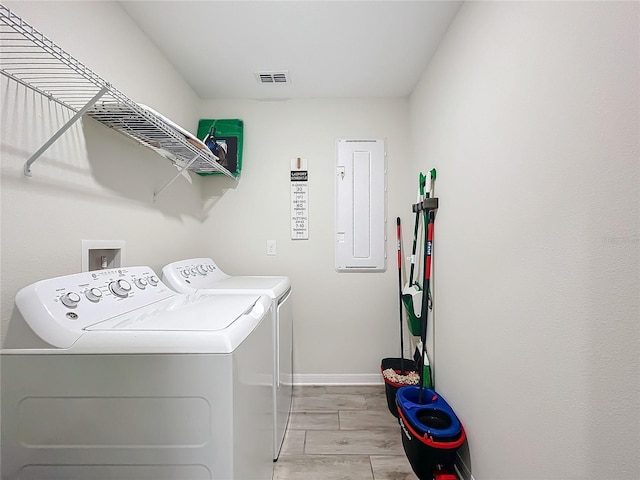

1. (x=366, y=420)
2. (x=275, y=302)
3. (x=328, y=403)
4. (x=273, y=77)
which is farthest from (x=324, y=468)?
(x=273, y=77)

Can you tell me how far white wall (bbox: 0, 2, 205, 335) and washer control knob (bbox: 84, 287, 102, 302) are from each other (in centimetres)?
17

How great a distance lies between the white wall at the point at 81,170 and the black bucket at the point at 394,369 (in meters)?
1.67

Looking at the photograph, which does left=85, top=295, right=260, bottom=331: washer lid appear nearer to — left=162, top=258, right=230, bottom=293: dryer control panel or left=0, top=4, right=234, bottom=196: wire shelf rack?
left=162, top=258, right=230, bottom=293: dryer control panel

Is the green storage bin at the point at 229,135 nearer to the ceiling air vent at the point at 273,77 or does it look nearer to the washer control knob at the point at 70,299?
the ceiling air vent at the point at 273,77

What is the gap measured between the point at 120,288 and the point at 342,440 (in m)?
1.47

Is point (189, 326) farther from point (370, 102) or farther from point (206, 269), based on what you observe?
point (370, 102)

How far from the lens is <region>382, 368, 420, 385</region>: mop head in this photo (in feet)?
6.66

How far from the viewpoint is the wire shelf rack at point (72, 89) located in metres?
0.89

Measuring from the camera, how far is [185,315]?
1.09m

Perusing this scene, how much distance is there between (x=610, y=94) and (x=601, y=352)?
24.8 inches

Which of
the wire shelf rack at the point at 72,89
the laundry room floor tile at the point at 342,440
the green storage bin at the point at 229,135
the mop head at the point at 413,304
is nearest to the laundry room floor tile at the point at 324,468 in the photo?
the laundry room floor tile at the point at 342,440

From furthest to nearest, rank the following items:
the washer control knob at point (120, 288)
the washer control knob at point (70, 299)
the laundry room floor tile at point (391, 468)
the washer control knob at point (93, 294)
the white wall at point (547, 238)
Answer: the laundry room floor tile at point (391, 468) → the washer control knob at point (120, 288) → the washer control knob at point (93, 294) → the washer control knob at point (70, 299) → the white wall at point (547, 238)

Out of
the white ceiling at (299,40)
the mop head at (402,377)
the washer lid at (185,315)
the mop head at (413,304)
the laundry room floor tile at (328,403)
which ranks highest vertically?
the white ceiling at (299,40)

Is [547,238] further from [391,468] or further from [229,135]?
[229,135]
